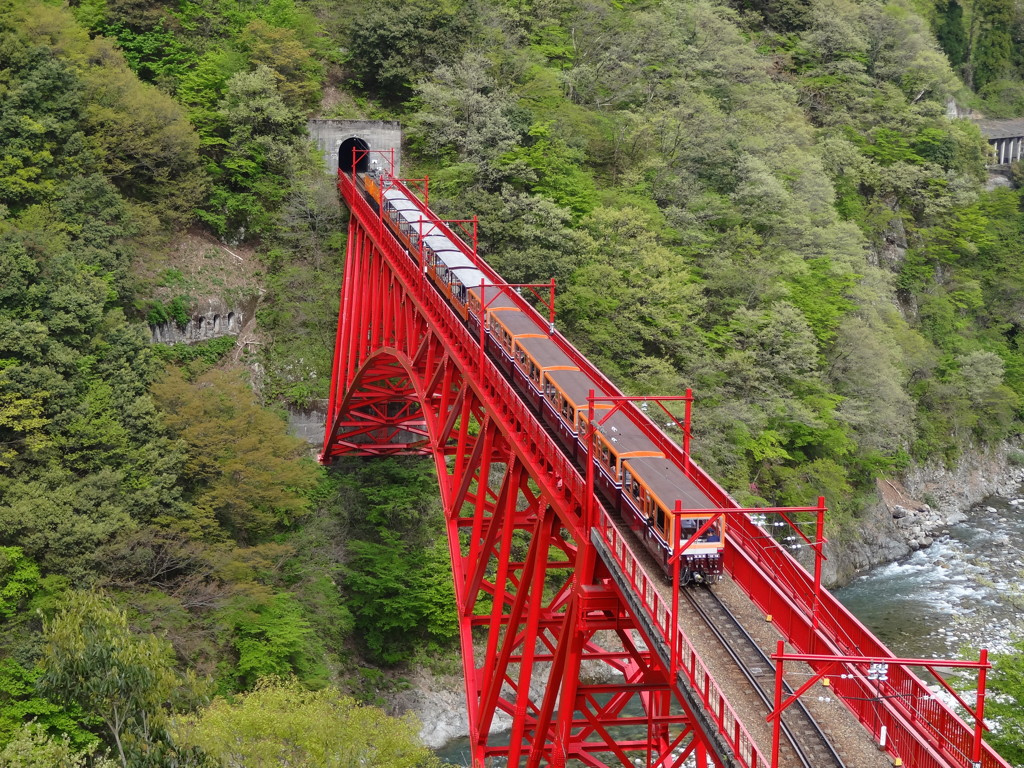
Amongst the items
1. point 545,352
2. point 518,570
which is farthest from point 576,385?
point 518,570

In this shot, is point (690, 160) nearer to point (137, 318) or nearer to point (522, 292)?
point (522, 292)

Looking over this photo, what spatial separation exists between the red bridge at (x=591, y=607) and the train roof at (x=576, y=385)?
1.01 feet

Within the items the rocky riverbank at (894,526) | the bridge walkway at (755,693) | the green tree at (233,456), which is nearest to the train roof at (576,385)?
the bridge walkway at (755,693)

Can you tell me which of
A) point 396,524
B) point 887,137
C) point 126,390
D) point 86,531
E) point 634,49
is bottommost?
point 396,524

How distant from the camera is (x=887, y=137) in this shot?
55906 millimetres

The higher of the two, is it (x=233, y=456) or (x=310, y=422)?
(x=233, y=456)

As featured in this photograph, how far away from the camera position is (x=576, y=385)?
1859 centimetres

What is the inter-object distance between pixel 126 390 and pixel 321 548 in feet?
24.8

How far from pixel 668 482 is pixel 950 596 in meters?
23.8

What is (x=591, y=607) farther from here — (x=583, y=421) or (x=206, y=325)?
(x=206, y=325)

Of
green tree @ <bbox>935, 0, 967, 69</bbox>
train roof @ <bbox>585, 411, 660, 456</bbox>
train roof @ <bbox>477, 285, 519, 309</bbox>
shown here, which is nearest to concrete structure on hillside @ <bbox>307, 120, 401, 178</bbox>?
train roof @ <bbox>477, 285, 519, 309</bbox>

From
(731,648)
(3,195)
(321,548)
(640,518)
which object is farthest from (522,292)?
(731,648)

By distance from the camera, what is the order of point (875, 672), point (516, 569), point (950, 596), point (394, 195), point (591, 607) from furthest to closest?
point (950, 596), point (394, 195), point (516, 569), point (591, 607), point (875, 672)

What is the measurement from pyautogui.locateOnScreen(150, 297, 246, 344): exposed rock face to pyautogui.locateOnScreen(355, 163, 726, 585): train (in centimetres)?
1152
